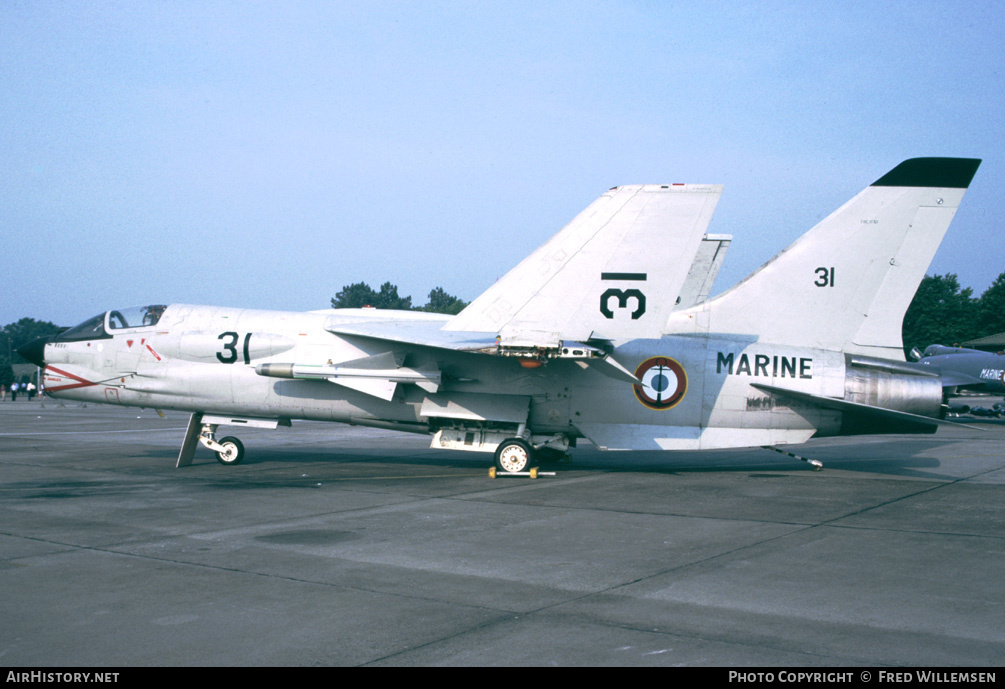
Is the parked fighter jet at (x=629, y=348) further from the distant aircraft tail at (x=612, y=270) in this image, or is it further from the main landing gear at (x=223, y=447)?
the main landing gear at (x=223, y=447)

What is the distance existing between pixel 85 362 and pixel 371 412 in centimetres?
656

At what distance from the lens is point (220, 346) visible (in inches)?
611

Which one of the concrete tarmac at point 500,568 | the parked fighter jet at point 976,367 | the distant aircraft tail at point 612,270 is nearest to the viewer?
the concrete tarmac at point 500,568

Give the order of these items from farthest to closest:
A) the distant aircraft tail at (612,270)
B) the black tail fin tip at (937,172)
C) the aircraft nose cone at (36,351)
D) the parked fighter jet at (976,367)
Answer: the parked fighter jet at (976,367)
the aircraft nose cone at (36,351)
the black tail fin tip at (937,172)
the distant aircraft tail at (612,270)

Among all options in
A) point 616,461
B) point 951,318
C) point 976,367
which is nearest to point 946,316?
point 951,318

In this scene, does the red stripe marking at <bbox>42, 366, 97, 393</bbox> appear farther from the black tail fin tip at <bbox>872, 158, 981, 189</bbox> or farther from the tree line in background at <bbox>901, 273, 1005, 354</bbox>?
the tree line in background at <bbox>901, 273, 1005, 354</bbox>

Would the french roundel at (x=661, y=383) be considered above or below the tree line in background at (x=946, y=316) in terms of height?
below

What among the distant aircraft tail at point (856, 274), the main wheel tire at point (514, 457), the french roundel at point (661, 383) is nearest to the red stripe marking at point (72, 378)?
the main wheel tire at point (514, 457)

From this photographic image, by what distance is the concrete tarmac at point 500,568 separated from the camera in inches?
201

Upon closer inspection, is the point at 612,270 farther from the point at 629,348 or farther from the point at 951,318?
the point at 951,318

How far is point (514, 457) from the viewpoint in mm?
14258

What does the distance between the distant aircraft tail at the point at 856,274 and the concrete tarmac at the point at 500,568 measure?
280cm

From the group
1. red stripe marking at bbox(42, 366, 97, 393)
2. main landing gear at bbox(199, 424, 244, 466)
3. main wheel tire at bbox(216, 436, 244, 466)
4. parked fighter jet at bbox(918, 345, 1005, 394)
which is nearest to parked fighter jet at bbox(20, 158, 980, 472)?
main landing gear at bbox(199, 424, 244, 466)

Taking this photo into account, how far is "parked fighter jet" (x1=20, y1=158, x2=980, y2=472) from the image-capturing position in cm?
1302
